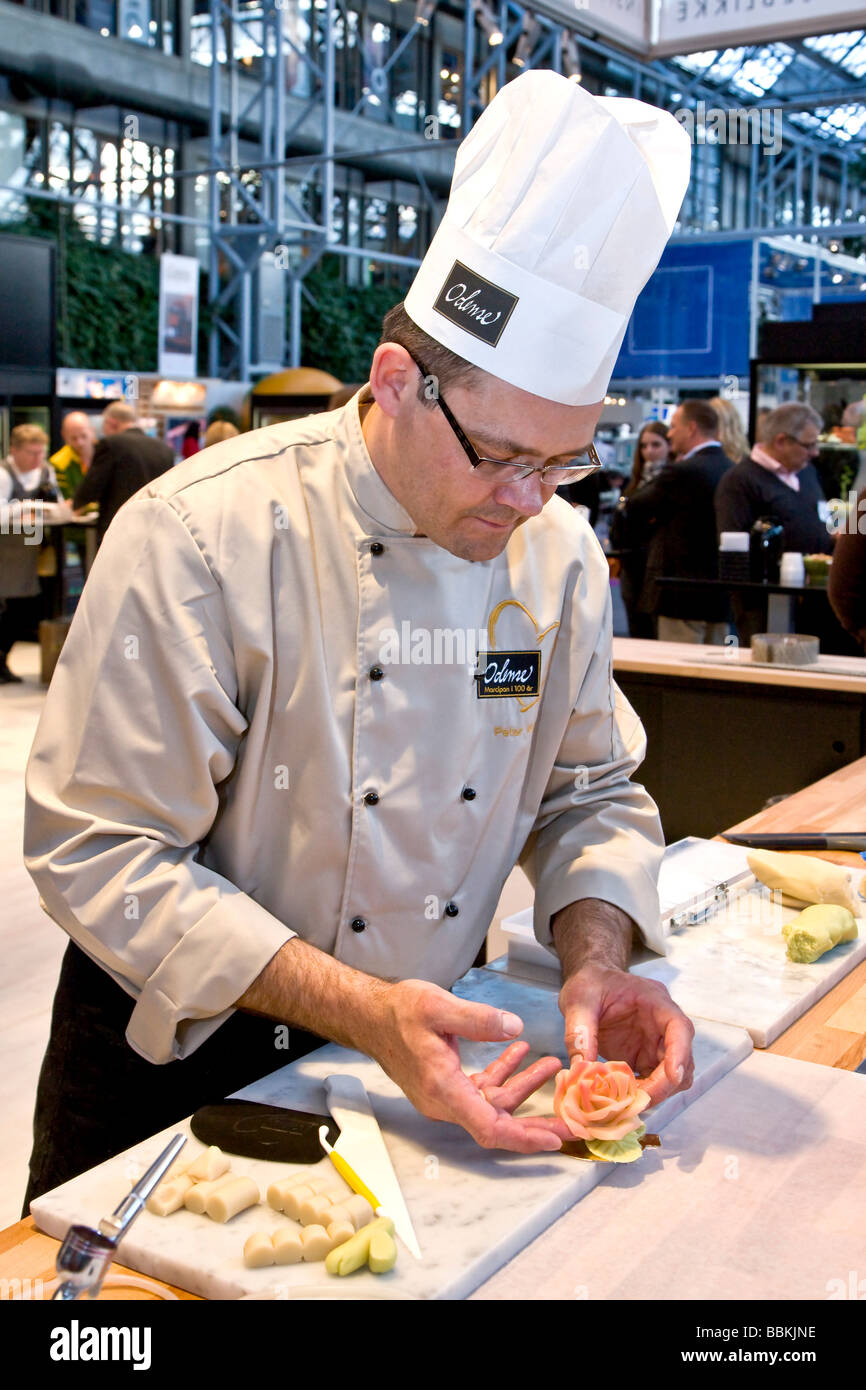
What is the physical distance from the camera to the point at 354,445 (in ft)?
4.92

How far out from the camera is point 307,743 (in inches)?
56.2

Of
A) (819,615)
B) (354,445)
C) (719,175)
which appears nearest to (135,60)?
(719,175)

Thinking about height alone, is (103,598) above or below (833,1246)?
above

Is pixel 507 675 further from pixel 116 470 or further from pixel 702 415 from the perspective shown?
pixel 116 470

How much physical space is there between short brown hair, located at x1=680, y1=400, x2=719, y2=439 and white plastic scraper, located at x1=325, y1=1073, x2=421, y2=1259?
5872 millimetres

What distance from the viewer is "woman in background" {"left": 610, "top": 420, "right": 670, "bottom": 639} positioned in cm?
701

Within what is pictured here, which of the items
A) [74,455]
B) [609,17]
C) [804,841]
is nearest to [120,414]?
[74,455]

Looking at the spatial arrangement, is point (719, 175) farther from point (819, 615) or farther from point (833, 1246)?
point (833, 1246)

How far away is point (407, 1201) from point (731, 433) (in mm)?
6424

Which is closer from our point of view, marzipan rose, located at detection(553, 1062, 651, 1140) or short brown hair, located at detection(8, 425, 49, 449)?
marzipan rose, located at detection(553, 1062, 651, 1140)

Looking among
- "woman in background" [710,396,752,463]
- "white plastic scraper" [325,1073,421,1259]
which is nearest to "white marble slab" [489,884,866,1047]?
"white plastic scraper" [325,1073,421,1259]

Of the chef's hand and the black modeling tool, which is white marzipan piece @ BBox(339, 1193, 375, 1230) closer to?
the black modeling tool

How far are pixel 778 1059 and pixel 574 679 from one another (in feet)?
1.59
